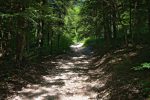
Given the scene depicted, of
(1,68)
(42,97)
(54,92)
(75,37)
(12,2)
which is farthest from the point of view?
(75,37)

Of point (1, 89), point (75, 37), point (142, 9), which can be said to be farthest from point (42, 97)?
point (75, 37)

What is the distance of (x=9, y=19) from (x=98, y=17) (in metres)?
14.8

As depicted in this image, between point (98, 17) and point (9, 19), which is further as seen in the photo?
point (98, 17)

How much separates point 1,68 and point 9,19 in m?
3.97

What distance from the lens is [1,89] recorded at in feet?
39.8

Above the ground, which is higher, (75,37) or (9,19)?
(9,19)

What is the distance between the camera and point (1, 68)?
603 inches

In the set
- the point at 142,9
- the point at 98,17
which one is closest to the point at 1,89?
the point at 142,9

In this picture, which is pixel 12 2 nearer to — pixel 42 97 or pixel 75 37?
pixel 42 97

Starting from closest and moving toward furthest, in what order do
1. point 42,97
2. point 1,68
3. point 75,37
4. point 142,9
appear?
point 42,97 < point 1,68 < point 142,9 < point 75,37

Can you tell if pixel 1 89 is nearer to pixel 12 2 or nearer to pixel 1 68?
pixel 1 68

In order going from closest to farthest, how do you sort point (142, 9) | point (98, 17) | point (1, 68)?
point (1, 68)
point (142, 9)
point (98, 17)

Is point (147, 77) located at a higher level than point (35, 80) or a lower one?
higher

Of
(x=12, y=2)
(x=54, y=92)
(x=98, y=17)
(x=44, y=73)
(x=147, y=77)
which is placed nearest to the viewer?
(x=147, y=77)
